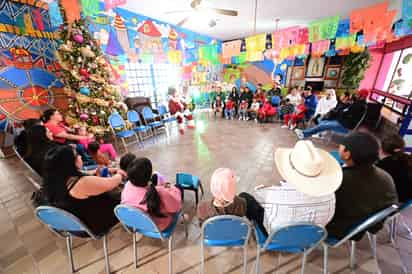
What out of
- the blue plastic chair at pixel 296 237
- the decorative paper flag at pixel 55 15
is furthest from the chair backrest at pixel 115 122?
the blue plastic chair at pixel 296 237

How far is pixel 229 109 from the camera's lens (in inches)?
258

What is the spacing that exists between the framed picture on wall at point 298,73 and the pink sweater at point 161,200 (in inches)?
323

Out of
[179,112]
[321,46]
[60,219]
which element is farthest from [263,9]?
[60,219]

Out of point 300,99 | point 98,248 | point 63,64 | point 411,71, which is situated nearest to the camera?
point 98,248

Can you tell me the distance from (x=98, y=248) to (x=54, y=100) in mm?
4088

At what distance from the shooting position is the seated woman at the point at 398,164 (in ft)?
4.71

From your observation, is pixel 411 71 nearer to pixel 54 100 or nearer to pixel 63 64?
pixel 63 64

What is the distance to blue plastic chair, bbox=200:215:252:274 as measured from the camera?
1054 mm

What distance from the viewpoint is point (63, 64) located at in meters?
3.57

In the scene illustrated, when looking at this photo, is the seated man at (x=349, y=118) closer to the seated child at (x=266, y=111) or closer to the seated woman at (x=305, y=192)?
the seated child at (x=266, y=111)

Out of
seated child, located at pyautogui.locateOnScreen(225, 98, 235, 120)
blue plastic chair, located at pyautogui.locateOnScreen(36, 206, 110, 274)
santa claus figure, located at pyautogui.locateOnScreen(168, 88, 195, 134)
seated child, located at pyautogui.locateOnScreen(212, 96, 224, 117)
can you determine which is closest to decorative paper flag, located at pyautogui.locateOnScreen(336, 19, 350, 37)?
seated child, located at pyautogui.locateOnScreen(225, 98, 235, 120)

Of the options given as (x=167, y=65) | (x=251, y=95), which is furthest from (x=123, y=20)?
(x=251, y=95)

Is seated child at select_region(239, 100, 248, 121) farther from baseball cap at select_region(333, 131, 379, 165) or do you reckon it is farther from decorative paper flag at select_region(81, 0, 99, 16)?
baseball cap at select_region(333, 131, 379, 165)

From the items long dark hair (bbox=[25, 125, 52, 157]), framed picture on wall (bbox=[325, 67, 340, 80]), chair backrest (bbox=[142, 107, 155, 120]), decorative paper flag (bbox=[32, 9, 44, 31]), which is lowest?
chair backrest (bbox=[142, 107, 155, 120])
